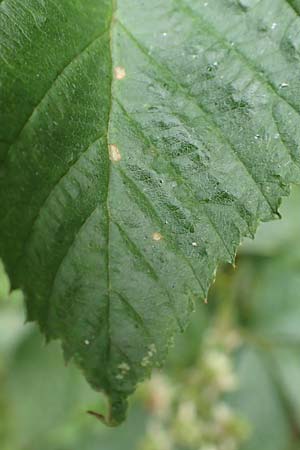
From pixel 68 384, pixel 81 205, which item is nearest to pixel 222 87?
pixel 81 205

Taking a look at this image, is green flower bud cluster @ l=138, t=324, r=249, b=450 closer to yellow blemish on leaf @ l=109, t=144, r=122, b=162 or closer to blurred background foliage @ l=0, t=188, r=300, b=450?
blurred background foliage @ l=0, t=188, r=300, b=450

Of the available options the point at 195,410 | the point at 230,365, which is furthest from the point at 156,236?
the point at 230,365

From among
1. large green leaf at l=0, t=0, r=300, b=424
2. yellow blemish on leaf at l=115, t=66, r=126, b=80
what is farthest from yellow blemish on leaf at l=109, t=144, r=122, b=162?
yellow blemish on leaf at l=115, t=66, r=126, b=80

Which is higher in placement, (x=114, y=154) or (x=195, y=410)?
(x=114, y=154)

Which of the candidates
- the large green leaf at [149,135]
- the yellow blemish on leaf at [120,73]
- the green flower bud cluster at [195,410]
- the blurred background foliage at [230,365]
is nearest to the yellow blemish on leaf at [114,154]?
the large green leaf at [149,135]

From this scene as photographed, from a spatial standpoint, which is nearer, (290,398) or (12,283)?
(12,283)

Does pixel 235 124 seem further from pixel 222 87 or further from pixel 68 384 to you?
pixel 68 384

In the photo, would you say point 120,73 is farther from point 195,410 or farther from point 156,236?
point 195,410
